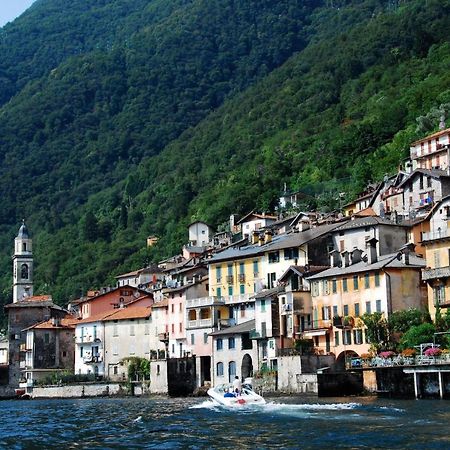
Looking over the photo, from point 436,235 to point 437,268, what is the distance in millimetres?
4114

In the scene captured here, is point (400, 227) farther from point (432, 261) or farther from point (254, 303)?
point (254, 303)

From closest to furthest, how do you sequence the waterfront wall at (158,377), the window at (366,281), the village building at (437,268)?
the village building at (437,268)
the window at (366,281)
the waterfront wall at (158,377)

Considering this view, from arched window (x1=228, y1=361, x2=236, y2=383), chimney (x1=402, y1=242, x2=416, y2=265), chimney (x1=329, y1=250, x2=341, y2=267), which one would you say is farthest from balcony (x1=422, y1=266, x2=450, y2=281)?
arched window (x1=228, y1=361, x2=236, y2=383)

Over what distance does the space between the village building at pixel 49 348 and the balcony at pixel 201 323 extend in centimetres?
3547

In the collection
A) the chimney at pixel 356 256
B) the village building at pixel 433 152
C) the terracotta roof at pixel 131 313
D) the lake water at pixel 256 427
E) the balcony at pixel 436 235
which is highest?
the village building at pixel 433 152

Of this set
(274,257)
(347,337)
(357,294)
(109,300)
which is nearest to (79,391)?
(109,300)

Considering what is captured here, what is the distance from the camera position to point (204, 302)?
110938mm

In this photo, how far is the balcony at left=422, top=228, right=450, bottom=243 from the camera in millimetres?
88875

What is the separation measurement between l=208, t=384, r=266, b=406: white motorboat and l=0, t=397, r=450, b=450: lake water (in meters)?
0.81

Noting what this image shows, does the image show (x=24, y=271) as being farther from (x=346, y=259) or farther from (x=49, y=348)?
(x=346, y=259)

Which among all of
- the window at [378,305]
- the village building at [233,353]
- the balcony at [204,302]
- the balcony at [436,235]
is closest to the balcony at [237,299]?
the balcony at [204,302]

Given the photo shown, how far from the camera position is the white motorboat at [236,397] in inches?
3007

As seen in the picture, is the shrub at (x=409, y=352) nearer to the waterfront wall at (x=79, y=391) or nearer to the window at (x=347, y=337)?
the window at (x=347, y=337)

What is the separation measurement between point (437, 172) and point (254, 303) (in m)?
27.2
